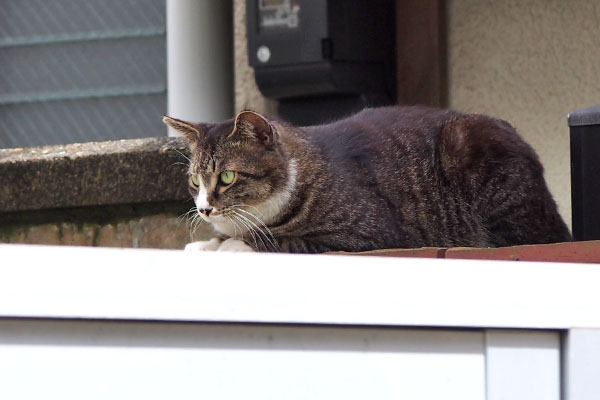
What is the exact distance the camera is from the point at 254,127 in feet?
8.86

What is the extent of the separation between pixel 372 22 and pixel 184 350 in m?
3.08

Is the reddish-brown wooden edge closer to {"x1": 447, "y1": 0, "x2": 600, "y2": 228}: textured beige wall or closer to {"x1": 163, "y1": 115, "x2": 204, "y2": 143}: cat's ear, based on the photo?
{"x1": 163, "y1": 115, "x2": 204, "y2": 143}: cat's ear

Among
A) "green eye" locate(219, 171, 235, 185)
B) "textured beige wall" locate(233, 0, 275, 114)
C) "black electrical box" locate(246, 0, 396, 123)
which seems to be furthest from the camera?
"textured beige wall" locate(233, 0, 275, 114)

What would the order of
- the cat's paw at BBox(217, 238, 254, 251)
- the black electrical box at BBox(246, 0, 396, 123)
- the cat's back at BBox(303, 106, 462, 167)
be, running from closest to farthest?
the cat's paw at BBox(217, 238, 254, 251) → the cat's back at BBox(303, 106, 462, 167) → the black electrical box at BBox(246, 0, 396, 123)

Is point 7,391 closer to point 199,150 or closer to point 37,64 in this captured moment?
point 199,150

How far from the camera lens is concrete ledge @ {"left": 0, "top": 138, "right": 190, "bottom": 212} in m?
2.95

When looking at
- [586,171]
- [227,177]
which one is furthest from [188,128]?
[586,171]

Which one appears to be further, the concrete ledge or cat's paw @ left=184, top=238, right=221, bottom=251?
the concrete ledge

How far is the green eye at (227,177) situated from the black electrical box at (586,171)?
96cm

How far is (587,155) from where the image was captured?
2.06 m

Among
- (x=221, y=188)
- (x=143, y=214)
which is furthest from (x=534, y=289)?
(x=143, y=214)

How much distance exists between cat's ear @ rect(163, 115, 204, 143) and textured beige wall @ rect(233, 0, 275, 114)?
126cm

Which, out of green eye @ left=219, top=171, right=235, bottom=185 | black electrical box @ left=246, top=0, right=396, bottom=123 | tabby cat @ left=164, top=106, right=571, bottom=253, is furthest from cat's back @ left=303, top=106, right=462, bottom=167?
black electrical box @ left=246, top=0, right=396, bottom=123

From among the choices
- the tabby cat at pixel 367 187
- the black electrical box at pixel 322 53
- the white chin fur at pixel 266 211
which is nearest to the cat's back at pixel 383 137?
the tabby cat at pixel 367 187
